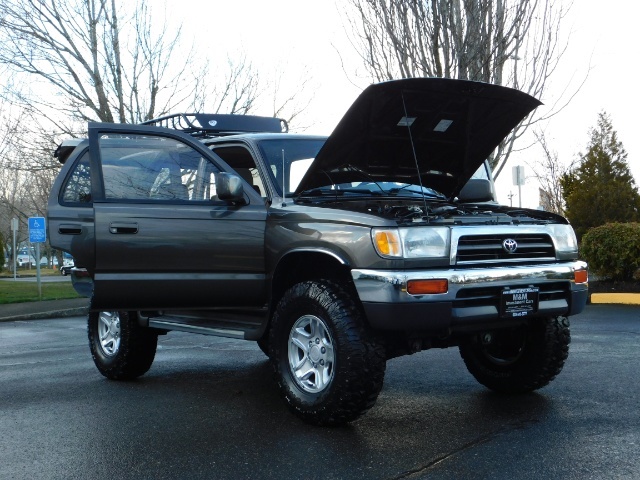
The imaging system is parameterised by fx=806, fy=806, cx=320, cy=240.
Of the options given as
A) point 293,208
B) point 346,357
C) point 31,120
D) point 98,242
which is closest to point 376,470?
point 346,357

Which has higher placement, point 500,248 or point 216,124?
point 216,124

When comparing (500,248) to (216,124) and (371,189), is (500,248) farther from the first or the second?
(216,124)

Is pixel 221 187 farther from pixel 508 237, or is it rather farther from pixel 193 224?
pixel 508 237

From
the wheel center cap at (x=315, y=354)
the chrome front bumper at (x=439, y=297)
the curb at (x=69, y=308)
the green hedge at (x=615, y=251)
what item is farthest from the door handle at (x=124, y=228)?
the green hedge at (x=615, y=251)

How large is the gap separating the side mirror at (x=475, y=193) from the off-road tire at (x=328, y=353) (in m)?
1.88

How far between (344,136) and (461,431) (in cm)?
203

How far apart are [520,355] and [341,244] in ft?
5.76

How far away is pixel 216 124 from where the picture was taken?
7.46 metres

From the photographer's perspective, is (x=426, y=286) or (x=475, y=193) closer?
(x=426, y=286)

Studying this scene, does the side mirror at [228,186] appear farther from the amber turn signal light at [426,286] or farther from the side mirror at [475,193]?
the side mirror at [475,193]

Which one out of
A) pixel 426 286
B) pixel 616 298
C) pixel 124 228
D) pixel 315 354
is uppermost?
pixel 124 228

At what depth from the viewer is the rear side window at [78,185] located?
239 inches

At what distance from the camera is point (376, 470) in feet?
13.3

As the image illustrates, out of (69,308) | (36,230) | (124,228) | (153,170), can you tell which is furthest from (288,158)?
(36,230)
